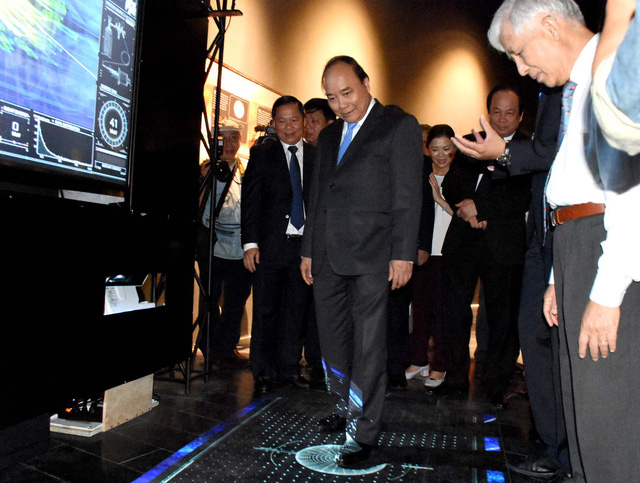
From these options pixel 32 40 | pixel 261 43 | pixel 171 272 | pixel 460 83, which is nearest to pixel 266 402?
pixel 171 272

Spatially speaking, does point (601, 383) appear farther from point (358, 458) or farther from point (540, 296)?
point (358, 458)

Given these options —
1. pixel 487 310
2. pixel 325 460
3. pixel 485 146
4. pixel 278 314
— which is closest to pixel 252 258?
pixel 278 314

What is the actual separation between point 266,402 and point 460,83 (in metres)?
7.58

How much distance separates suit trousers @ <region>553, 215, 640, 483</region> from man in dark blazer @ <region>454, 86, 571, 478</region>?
1.91 feet

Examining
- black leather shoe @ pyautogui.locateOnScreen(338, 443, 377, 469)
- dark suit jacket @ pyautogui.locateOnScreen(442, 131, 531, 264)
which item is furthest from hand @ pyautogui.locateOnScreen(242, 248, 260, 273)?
black leather shoe @ pyautogui.locateOnScreen(338, 443, 377, 469)

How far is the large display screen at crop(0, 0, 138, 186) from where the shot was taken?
1.74m

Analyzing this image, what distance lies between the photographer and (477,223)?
321 centimetres

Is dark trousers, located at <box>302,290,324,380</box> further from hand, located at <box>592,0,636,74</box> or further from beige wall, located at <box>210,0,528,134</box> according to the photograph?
hand, located at <box>592,0,636,74</box>

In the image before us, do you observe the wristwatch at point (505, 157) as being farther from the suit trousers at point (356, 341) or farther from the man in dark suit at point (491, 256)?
the man in dark suit at point (491, 256)

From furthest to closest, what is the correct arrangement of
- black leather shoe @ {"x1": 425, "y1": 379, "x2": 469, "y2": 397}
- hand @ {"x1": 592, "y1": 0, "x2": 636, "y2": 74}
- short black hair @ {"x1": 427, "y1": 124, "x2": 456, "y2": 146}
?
short black hair @ {"x1": 427, "y1": 124, "x2": 456, "y2": 146} → black leather shoe @ {"x1": 425, "y1": 379, "x2": 469, "y2": 397} → hand @ {"x1": 592, "y1": 0, "x2": 636, "y2": 74}

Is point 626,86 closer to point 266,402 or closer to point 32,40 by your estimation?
point 32,40

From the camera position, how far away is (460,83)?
9.23 meters

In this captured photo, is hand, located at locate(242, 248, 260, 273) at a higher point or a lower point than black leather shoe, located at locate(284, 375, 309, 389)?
→ higher

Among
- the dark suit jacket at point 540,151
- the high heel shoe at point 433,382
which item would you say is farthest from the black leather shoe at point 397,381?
the dark suit jacket at point 540,151
